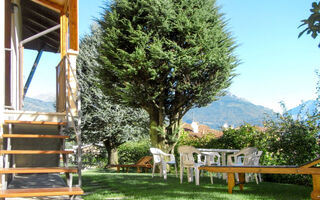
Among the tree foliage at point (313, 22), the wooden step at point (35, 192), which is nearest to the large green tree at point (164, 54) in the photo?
the wooden step at point (35, 192)

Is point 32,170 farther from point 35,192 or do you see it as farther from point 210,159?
point 210,159

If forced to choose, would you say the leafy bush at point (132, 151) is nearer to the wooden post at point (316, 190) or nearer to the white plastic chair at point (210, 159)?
the white plastic chair at point (210, 159)

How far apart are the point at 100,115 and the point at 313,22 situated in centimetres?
1607

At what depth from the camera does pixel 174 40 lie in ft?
43.3

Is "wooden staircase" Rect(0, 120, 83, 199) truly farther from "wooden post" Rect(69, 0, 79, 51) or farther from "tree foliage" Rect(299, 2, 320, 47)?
"tree foliage" Rect(299, 2, 320, 47)

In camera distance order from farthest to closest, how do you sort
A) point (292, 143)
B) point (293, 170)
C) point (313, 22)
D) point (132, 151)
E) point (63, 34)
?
point (132, 151), point (292, 143), point (63, 34), point (293, 170), point (313, 22)

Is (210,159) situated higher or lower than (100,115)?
lower

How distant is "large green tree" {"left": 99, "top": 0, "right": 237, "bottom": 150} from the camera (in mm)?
12469

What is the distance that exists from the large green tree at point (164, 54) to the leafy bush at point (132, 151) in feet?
22.5

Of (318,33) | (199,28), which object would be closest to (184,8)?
(199,28)

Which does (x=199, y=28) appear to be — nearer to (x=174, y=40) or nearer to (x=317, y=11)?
(x=174, y=40)

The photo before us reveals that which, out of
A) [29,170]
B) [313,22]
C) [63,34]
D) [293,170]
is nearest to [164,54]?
[63,34]

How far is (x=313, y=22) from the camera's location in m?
3.79

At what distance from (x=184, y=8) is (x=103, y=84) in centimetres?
431
